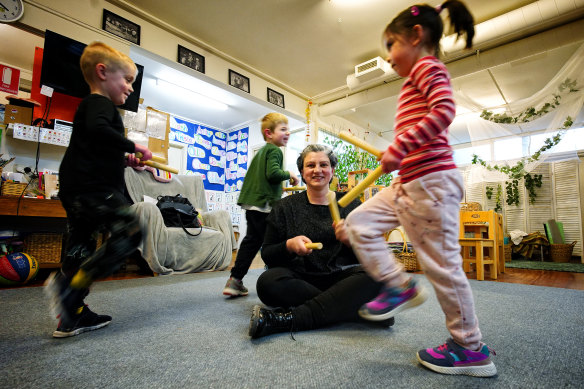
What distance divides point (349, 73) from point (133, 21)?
115 inches

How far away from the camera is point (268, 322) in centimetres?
100

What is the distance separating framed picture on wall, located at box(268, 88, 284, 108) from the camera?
15.3ft

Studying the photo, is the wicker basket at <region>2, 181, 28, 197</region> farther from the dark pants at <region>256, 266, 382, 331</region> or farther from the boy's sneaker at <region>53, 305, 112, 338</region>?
the dark pants at <region>256, 266, 382, 331</region>

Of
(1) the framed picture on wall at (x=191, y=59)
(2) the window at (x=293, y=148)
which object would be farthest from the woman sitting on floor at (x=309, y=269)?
(2) the window at (x=293, y=148)

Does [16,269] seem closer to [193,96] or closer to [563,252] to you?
[193,96]

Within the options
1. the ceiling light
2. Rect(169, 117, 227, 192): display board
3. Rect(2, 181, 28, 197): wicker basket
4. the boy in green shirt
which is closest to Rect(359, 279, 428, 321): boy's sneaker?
the boy in green shirt

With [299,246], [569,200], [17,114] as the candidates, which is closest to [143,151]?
[299,246]

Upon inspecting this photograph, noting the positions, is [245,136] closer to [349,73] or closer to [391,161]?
[349,73]

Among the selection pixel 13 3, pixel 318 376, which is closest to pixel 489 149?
pixel 318 376

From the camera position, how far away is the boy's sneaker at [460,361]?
2.42 feet

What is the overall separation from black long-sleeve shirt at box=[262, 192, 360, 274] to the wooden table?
2.06 m

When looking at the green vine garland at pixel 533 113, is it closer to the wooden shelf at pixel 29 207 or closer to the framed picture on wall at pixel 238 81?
the framed picture on wall at pixel 238 81

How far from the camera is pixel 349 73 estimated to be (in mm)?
4516

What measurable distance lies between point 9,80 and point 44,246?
1826mm
